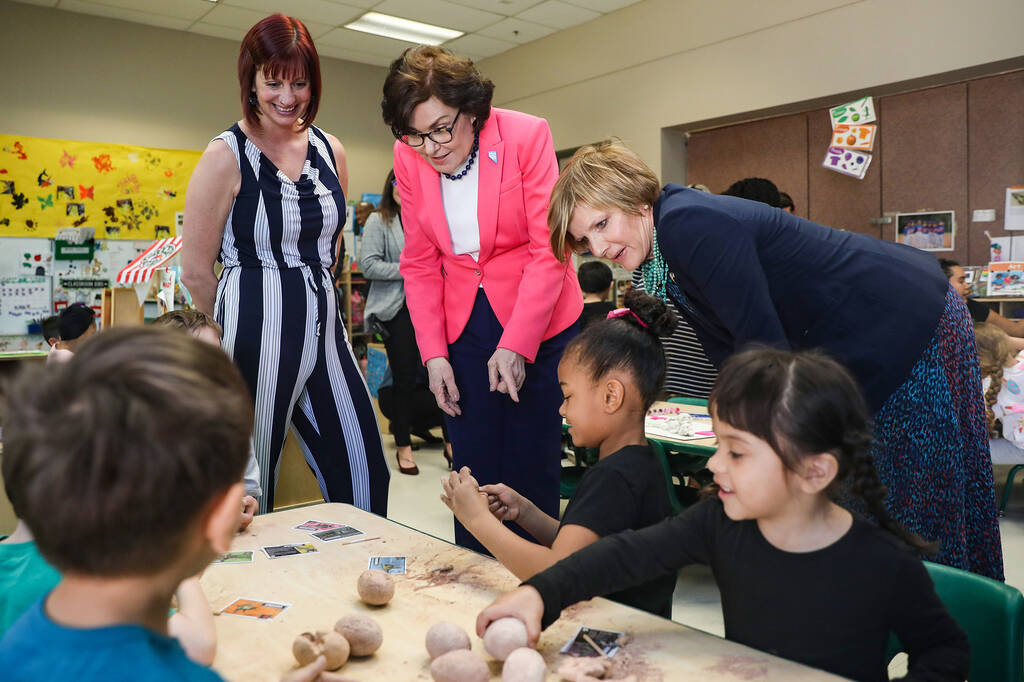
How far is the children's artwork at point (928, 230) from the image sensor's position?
4.95m

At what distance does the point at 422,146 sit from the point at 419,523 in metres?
2.49

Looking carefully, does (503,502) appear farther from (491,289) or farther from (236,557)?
(491,289)

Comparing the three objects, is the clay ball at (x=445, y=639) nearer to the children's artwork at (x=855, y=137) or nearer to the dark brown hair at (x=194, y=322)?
the dark brown hair at (x=194, y=322)

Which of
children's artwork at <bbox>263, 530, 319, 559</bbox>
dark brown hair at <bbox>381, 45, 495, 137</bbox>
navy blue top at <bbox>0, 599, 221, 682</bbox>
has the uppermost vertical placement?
dark brown hair at <bbox>381, 45, 495, 137</bbox>

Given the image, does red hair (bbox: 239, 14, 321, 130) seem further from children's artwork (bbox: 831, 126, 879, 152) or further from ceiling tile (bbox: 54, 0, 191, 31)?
ceiling tile (bbox: 54, 0, 191, 31)

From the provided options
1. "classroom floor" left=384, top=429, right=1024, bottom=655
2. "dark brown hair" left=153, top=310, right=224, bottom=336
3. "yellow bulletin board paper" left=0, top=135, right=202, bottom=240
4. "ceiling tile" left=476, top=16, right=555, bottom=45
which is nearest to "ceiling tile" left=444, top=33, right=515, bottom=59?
"ceiling tile" left=476, top=16, right=555, bottom=45

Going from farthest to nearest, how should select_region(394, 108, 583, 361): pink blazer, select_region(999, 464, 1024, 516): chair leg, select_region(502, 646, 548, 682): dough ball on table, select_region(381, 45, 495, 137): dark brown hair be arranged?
select_region(999, 464, 1024, 516): chair leg → select_region(394, 108, 583, 361): pink blazer → select_region(381, 45, 495, 137): dark brown hair → select_region(502, 646, 548, 682): dough ball on table

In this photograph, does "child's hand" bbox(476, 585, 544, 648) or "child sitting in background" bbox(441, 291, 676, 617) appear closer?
"child's hand" bbox(476, 585, 544, 648)

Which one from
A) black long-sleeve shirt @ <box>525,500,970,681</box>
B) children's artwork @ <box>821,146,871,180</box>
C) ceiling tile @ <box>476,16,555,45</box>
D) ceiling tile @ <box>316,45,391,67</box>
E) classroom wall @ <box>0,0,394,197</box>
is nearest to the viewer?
black long-sleeve shirt @ <box>525,500,970,681</box>

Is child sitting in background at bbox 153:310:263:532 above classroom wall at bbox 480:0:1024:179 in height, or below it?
below

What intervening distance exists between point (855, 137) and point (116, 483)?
5.44 metres

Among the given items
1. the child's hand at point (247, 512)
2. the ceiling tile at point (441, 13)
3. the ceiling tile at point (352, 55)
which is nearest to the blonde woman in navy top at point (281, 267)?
the child's hand at point (247, 512)

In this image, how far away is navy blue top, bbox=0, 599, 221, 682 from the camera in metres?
0.60

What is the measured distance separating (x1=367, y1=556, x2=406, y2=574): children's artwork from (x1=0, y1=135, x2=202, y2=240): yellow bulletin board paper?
238 inches
